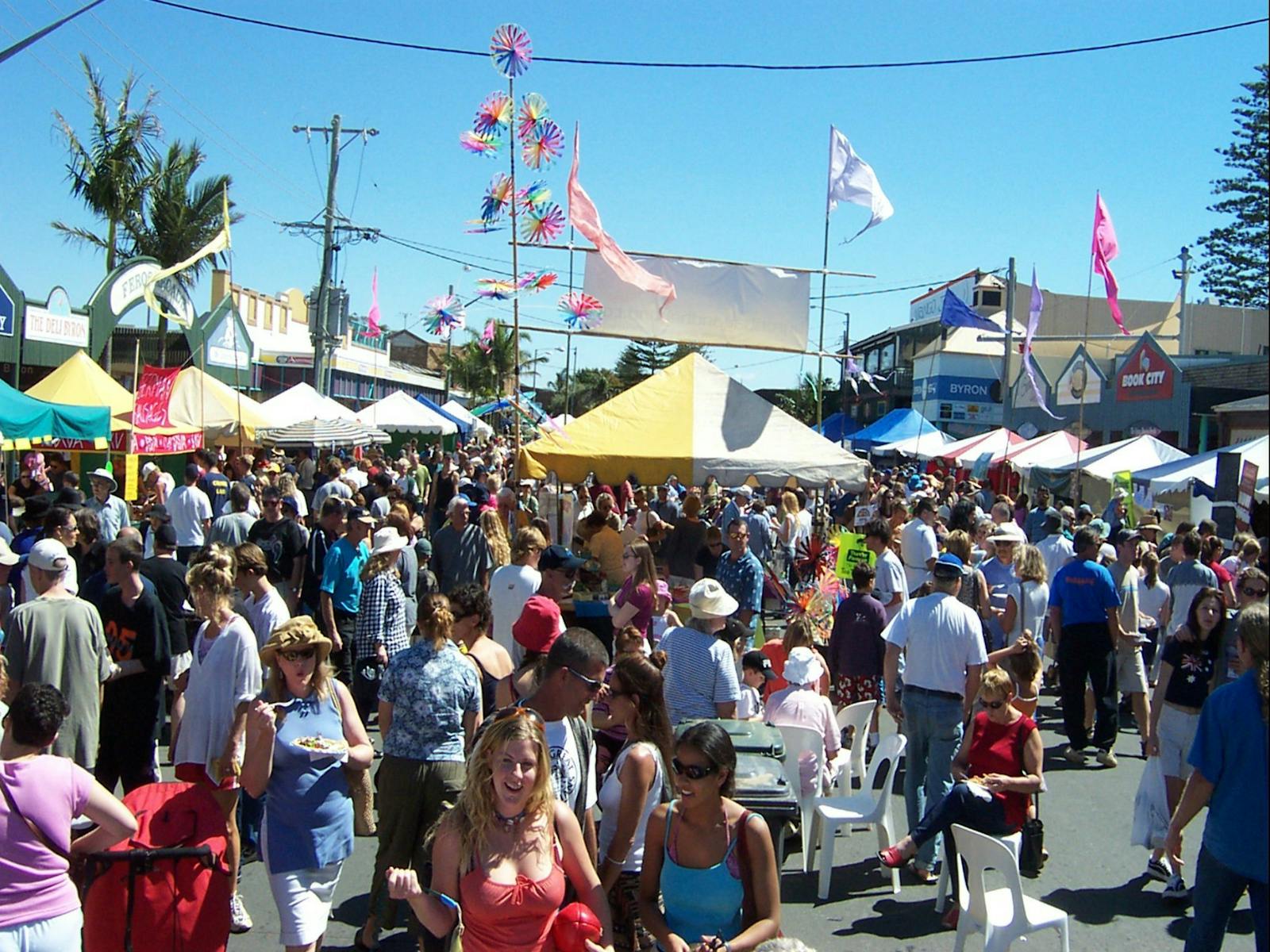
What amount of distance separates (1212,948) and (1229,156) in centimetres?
4428

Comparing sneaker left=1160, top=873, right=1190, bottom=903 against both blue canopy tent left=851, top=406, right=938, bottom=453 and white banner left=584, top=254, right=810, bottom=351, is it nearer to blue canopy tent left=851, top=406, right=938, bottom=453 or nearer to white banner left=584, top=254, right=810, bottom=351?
white banner left=584, top=254, right=810, bottom=351

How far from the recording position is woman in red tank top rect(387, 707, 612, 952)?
3.07 m

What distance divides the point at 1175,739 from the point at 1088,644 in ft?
8.22

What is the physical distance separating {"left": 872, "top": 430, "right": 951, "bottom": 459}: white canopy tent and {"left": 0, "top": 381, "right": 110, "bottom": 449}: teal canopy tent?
2026cm

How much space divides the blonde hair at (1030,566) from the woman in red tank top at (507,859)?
6408 mm

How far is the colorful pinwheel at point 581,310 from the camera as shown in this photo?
1048cm

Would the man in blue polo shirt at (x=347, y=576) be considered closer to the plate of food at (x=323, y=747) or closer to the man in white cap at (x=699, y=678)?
the man in white cap at (x=699, y=678)

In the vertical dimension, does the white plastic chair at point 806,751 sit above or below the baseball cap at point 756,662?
below

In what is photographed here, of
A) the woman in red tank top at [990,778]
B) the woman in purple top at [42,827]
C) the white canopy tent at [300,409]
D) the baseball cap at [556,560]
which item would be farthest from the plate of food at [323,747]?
the white canopy tent at [300,409]

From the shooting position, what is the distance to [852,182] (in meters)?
11.7

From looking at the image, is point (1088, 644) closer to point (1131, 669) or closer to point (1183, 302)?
point (1131, 669)

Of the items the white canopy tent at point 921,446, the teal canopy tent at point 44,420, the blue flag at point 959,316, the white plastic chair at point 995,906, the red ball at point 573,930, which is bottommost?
the white plastic chair at point 995,906

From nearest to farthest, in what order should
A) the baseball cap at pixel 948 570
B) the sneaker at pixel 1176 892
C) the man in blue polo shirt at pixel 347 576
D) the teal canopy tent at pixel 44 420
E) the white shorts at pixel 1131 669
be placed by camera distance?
the sneaker at pixel 1176 892 → the baseball cap at pixel 948 570 → the man in blue polo shirt at pixel 347 576 → the white shorts at pixel 1131 669 → the teal canopy tent at pixel 44 420

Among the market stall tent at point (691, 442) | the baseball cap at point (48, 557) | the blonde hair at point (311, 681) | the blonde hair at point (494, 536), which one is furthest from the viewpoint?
the market stall tent at point (691, 442)
